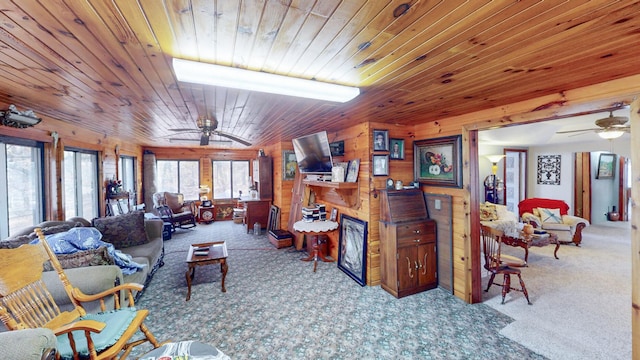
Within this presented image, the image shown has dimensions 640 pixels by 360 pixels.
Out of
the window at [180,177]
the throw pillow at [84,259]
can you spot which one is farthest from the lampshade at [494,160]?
the window at [180,177]

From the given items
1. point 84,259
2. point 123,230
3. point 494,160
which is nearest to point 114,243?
point 123,230

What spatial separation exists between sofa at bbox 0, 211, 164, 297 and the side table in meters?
2.00

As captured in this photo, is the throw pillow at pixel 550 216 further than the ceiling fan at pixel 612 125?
Yes

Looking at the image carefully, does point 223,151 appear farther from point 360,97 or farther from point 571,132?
point 571,132

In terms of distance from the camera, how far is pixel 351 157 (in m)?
3.81

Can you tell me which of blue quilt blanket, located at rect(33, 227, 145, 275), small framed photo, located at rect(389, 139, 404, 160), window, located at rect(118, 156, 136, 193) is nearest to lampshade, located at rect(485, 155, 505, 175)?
small framed photo, located at rect(389, 139, 404, 160)

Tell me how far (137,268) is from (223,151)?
561cm

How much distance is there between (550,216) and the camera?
16.7ft

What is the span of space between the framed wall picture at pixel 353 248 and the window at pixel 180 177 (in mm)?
5647

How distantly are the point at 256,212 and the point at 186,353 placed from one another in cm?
493

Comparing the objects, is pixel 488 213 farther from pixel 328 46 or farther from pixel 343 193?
pixel 328 46

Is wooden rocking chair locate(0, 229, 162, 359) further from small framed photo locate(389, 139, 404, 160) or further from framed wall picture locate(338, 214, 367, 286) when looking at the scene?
small framed photo locate(389, 139, 404, 160)

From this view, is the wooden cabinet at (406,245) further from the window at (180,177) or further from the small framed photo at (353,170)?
the window at (180,177)

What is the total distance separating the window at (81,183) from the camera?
395cm
